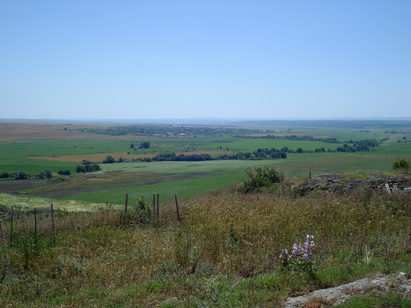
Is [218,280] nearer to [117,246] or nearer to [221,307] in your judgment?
[221,307]

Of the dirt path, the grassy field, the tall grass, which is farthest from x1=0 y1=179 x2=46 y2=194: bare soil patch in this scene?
the tall grass

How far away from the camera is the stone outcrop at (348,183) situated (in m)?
11.8

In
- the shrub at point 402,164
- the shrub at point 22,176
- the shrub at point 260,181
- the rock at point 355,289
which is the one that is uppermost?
the shrub at point 402,164

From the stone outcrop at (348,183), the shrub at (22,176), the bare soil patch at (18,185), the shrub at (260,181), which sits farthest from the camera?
the shrub at (22,176)

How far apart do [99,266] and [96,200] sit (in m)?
27.2

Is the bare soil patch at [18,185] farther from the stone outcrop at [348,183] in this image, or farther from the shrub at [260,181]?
the stone outcrop at [348,183]

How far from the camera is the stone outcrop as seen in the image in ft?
A: 38.6

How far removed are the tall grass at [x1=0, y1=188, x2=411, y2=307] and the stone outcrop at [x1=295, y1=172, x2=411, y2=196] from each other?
145 inches

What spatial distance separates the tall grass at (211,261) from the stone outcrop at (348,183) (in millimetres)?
3683

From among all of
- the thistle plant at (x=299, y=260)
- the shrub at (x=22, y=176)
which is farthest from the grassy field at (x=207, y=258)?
the shrub at (x=22, y=176)

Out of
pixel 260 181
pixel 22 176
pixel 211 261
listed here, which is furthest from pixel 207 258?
pixel 22 176

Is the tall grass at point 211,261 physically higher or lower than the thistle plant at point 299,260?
lower

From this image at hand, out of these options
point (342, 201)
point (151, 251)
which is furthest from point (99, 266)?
point (342, 201)

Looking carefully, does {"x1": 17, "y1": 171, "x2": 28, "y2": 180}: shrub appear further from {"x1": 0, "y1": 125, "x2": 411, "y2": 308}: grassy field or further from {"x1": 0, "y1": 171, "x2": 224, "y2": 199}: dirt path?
{"x1": 0, "y1": 125, "x2": 411, "y2": 308}: grassy field
